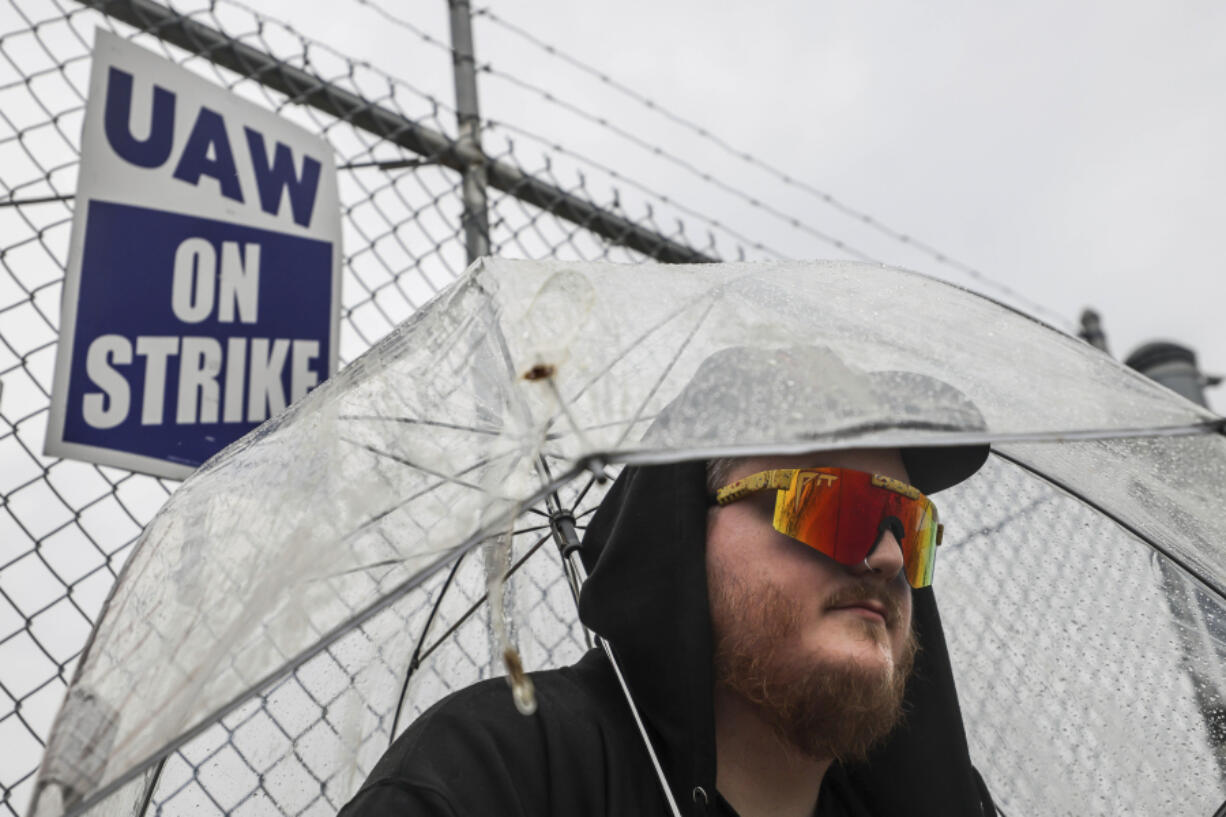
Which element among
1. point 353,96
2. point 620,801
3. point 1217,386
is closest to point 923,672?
point 620,801

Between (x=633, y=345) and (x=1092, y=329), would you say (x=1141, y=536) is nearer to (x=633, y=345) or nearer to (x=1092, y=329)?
(x=633, y=345)

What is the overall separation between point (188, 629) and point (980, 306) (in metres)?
1.06

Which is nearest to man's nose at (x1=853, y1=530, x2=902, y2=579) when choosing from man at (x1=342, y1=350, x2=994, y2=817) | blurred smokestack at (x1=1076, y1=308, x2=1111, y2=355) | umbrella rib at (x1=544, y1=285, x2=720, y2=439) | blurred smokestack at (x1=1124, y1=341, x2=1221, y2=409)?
man at (x1=342, y1=350, x2=994, y2=817)

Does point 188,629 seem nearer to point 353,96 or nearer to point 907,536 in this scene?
point 907,536

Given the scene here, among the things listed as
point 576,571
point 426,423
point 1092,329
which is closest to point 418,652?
point 576,571

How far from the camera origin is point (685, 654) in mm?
1609

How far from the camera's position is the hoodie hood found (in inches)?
62.4

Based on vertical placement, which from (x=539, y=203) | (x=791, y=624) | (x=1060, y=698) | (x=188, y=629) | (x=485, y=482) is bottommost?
(x=1060, y=698)

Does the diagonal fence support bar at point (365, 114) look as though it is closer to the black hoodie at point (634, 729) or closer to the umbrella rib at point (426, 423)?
the black hoodie at point (634, 729)

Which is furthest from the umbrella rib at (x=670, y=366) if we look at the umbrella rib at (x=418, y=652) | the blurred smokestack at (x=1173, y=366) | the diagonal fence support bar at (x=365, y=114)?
the blurred smokestack at (x=1173, y=366)

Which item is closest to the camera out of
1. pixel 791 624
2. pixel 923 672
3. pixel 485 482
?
pixel 485 482

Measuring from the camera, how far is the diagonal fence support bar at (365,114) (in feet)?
7.67

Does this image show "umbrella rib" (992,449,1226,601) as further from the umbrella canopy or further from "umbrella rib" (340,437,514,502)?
"umbrella rib" (340,437,514,502)

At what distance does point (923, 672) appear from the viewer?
1919mm
